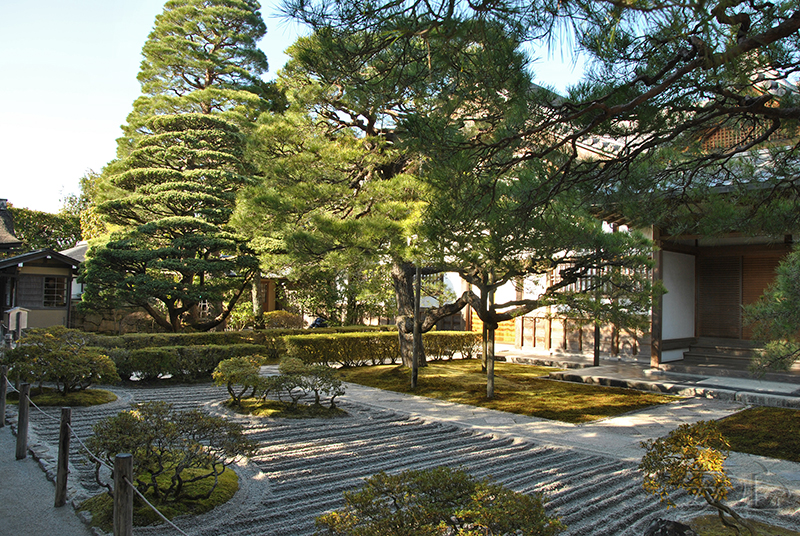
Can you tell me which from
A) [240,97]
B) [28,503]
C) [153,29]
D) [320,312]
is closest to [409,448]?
[28,503]

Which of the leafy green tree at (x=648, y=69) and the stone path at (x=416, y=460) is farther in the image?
the stone path at (x=416, y=460)

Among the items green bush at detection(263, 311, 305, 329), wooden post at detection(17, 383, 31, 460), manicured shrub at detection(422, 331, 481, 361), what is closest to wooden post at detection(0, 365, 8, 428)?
wooden post at detection(17, 383, 31, 460)

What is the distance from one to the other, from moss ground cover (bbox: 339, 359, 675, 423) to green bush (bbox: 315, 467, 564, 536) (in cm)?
552

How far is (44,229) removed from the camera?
28516 mm

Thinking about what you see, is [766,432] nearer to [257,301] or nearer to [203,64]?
[257,301]

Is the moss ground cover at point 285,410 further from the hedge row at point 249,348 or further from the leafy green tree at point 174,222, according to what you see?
the leafy green tree at point 174,222

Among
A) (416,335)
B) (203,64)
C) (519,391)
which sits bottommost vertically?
(519,391)

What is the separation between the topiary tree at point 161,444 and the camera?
13.2 ft

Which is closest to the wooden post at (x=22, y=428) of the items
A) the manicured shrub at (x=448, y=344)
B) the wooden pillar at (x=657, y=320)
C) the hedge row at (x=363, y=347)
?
the hedge row at (x=363, y=347)

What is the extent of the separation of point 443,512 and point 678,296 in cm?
1212

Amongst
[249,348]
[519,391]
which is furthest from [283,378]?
[519,391]

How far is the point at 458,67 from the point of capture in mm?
4336

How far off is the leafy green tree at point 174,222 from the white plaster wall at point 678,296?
1055 centimetres

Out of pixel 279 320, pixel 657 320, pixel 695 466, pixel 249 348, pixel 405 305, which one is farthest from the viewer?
pixel 279 320
